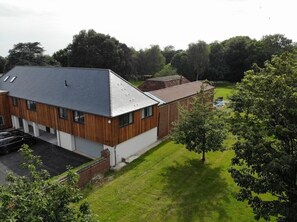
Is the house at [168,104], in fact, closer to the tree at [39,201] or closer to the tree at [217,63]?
the tree at [39,201]

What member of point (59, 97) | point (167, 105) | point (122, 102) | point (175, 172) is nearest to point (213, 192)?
point (175, 172)

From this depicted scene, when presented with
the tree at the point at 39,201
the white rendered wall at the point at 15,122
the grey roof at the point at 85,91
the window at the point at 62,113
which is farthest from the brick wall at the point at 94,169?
the white rendered wall at the point at 15,122

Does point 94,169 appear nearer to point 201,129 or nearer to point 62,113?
point 62,113

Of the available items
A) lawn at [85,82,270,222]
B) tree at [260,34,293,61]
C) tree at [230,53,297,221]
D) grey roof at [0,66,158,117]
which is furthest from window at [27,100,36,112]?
tree at [260,34,293,61]

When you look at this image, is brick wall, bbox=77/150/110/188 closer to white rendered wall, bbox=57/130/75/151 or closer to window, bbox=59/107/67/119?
white rendered wall, bbox=57/130/75/151

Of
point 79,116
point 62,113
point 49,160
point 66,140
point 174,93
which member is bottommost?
point 49,160

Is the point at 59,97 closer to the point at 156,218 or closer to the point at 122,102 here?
the point at 122,102

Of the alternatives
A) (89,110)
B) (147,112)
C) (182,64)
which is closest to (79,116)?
(89,110)
